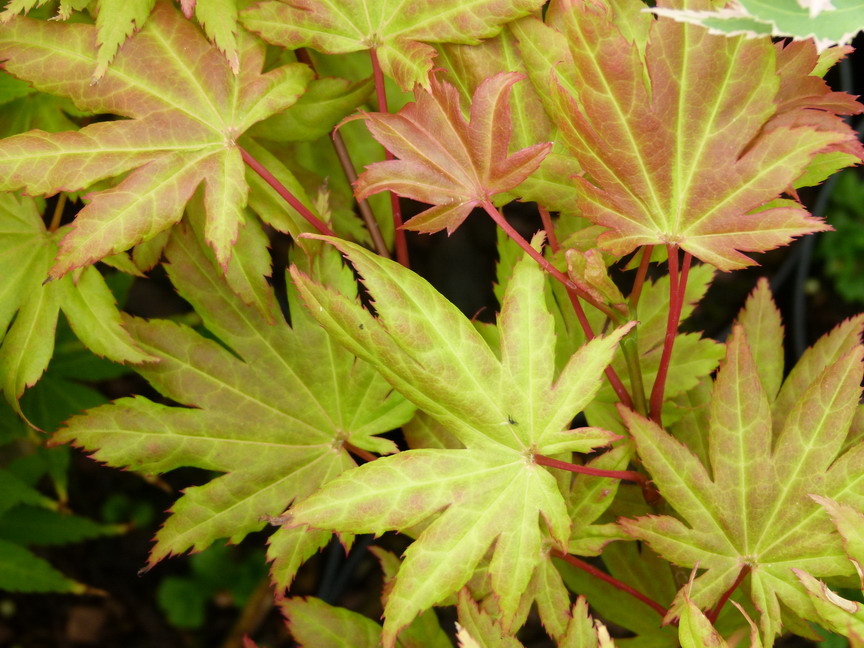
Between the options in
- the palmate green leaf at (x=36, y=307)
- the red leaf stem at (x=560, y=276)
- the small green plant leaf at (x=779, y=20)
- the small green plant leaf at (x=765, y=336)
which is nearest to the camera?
the small green plant leaf at (x=779, y=20)

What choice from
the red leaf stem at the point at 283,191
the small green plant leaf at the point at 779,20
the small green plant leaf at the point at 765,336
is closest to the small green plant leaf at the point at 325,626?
the red leaf stem at the point at 283,191

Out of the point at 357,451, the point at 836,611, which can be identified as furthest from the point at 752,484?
the point at 357,451

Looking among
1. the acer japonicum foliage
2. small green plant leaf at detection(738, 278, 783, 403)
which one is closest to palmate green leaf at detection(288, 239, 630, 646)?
the acer japonicum foliage

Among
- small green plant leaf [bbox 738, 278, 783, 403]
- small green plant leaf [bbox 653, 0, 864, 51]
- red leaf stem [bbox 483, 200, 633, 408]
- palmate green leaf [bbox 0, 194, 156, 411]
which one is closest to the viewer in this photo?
small green plant leaf [bbox 653, 0, 864, 51]

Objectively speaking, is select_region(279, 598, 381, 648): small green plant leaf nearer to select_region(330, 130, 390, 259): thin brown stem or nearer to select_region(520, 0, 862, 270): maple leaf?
select_region(330, 130, 390, 259): thin brown stem

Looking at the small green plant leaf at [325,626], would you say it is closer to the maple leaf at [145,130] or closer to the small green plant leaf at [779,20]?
the maple leaf at [145,130]

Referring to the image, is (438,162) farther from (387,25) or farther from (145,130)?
(145,130)
